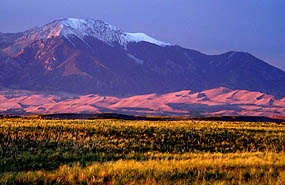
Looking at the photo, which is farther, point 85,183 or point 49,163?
point 49,163

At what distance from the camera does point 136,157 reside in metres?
18.7

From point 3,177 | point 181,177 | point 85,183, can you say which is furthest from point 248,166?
point 3,177

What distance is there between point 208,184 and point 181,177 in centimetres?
136

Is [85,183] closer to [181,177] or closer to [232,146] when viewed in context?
[181,177]

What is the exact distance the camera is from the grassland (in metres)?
12.5

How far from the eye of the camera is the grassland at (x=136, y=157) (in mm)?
12492

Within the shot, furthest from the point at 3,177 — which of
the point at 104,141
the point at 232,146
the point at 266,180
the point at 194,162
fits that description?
the point at 232,146

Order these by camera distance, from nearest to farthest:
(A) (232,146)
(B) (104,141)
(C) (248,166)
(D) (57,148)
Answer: (C) (248,166) < (D) (57,148) < (B) (104,141) < (A) (232,146)

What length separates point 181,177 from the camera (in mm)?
→ 12984

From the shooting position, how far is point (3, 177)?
38.6 ft

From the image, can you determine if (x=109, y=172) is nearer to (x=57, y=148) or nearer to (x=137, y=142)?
(x=57, y=148)

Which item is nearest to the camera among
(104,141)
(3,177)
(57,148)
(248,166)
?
(3,177)

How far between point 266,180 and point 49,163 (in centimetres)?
932

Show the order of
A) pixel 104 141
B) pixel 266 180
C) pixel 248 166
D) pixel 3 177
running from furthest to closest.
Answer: pixel 104 141 → pixel 248 166 → pixel 266 180 → pixel 3 177
